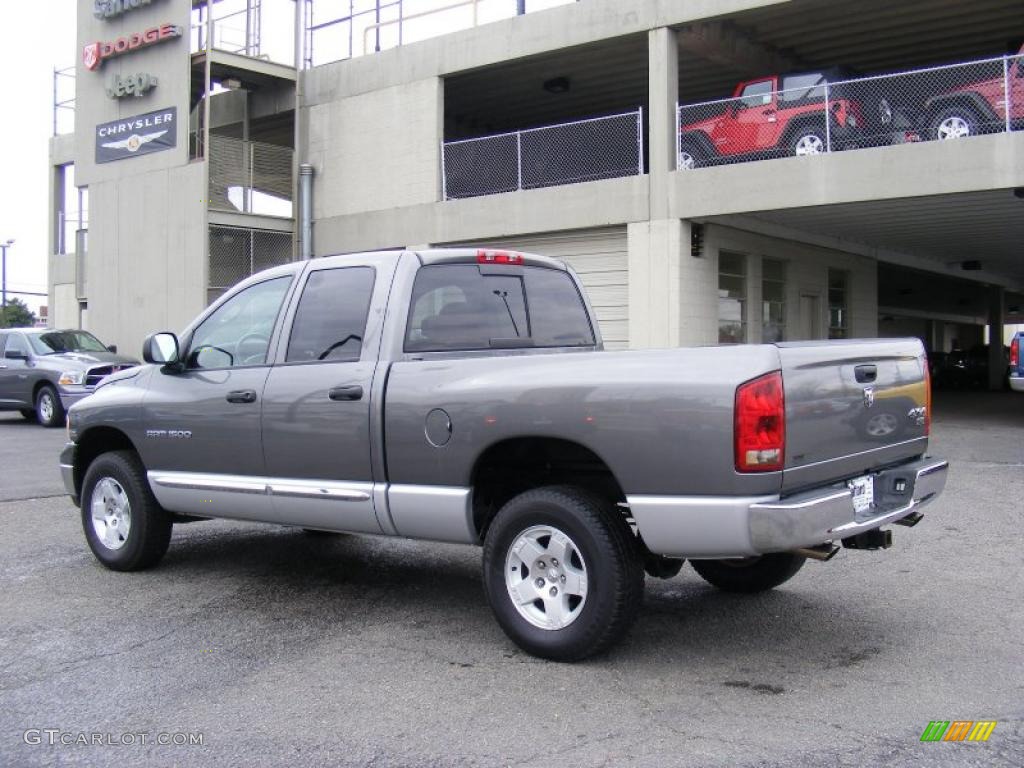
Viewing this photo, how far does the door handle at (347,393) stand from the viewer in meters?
5.32

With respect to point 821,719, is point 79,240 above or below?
above

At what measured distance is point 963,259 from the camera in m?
24.5

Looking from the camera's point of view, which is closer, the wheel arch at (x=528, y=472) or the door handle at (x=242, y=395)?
the wheel arch at (x=528, y=472)

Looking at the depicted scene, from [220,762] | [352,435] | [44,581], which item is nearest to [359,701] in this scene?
[220,762]

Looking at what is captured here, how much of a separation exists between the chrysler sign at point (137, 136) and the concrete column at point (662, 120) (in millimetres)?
10763

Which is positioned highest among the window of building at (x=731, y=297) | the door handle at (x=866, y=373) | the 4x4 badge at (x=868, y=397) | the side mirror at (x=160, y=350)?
the window of building at (x=731, y=297)

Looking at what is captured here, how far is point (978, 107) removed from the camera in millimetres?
14766

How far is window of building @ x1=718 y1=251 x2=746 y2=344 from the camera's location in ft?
61.0

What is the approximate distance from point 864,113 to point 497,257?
11700 millimetres

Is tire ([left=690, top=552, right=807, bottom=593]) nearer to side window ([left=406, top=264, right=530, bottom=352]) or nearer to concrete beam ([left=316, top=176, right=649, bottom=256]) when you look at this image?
side window ([left=406, top=264, right=530, bottom=352])

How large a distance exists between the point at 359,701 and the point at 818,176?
13.4 metres

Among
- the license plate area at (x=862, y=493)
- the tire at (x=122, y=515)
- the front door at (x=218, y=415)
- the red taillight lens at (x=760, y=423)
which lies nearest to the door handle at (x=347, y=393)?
the front door at (x=218, y=415)

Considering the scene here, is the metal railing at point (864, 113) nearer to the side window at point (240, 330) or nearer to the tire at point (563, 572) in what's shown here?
the side window at point (240, 330)

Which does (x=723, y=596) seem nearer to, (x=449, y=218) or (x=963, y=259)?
(x=449, y=218)
